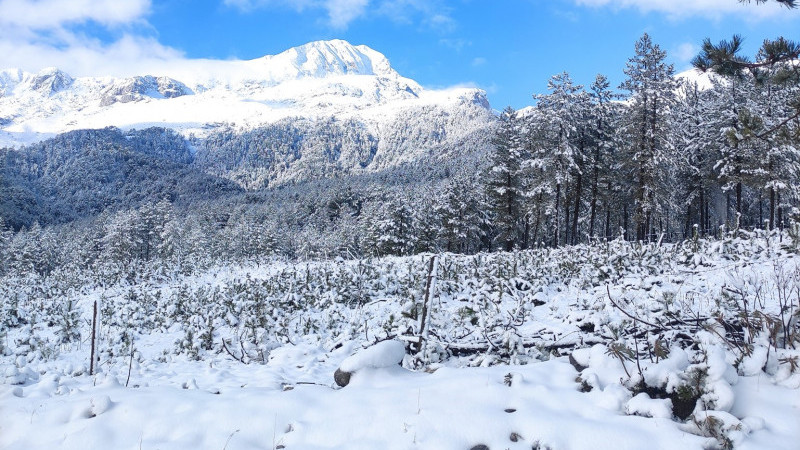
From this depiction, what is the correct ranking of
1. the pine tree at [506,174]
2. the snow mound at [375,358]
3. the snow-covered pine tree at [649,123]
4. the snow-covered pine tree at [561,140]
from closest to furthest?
the snow mound at [375,358] → the snow-covered pine tree at [649,123] → the snow-covered pine tree at [561,140] → the pine tree at [506,174]

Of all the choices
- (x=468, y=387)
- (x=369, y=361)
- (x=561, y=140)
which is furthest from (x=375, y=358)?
(x=561, y=140)

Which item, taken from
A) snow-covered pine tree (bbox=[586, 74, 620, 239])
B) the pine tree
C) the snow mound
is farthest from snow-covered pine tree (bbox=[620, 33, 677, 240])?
the snow mound

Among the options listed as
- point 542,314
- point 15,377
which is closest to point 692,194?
point 542,314

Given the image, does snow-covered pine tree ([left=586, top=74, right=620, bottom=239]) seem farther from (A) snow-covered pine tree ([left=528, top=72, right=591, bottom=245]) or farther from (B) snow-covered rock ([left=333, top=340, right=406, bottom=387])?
(B) snow-covered rock ([left=333, top=340, right=406, bottom=387])

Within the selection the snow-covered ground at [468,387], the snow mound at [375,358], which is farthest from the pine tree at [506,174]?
the snow mound at [375,358]

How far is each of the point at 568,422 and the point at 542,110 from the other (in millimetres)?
27327

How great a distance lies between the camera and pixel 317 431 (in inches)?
146

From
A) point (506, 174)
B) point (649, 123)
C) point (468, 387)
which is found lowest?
point (468, 387)

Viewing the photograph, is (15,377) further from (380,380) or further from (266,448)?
(380,380)

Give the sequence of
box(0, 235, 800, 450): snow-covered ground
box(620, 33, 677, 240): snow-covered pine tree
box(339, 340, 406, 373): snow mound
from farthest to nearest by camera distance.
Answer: box(620, 33, 677, 240): snow-covered pine tree
box(339, 340, 406, 373): snow mound
box(0, 235, 800, 450): snow-covered ground

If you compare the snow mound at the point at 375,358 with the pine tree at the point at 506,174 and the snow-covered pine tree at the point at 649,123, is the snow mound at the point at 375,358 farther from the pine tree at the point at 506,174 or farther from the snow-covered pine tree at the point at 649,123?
the pine tree at the point at 506,174

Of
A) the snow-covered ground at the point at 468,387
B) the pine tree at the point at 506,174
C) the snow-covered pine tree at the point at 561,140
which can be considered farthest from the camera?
the pine tree at the point at 506,174

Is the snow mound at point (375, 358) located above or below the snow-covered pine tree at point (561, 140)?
below

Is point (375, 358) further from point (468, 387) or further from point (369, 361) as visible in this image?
point (468, 387)
